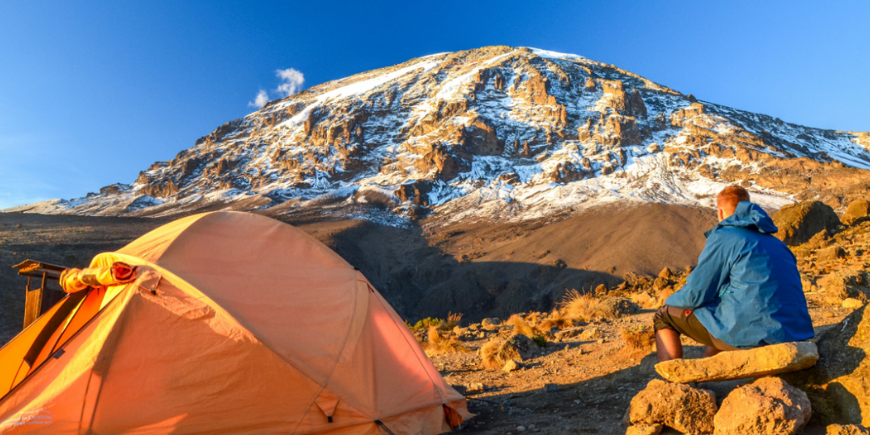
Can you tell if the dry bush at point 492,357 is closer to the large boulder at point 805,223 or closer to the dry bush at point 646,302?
the dry bush at point 646,302

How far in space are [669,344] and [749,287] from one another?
34.4 inches

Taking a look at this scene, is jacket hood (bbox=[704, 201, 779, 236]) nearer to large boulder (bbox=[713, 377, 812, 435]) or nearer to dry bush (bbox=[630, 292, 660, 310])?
large boulder (bbox=[713, 377, 812, 435])

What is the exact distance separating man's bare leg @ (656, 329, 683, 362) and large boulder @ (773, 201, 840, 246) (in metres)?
20.3

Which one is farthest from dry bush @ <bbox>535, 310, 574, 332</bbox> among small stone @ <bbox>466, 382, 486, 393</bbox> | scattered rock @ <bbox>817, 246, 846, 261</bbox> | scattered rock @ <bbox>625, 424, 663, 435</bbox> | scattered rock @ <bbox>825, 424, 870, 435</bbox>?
scattered rock @ <bbox>817, 246, 846, 261</bbox>

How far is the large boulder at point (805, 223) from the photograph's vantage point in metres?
20.2

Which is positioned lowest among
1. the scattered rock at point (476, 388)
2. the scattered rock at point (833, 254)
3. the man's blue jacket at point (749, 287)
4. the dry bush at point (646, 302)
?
the dry bush at point (646, 302)

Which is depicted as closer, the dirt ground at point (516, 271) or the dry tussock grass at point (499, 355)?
the dirt ground at point (516, 271)

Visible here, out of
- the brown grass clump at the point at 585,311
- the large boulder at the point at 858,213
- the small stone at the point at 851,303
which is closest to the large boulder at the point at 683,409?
the small stone at the point at 851,303

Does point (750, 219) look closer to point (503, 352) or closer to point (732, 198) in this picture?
point (732, 198)

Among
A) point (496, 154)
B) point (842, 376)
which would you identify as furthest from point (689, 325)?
point (496, 154)

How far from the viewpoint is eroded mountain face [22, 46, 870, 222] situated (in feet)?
195

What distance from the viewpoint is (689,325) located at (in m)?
3.74

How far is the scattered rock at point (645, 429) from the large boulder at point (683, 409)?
4 centimetres

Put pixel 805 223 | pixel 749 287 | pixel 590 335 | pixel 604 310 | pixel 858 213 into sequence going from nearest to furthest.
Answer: pixel 749 287
pixel 590 335
pixel 604 310
pixel 805 223
pixel 858 213
